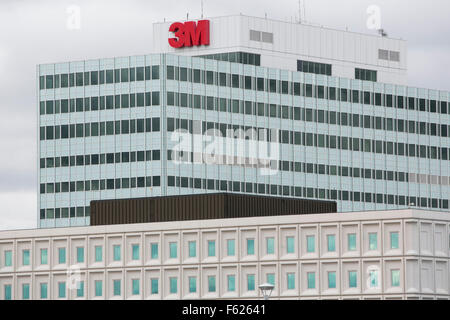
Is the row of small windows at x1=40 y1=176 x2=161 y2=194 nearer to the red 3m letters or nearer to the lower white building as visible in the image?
the red 3m letters

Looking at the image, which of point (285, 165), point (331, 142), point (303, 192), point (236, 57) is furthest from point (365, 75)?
point (236, 57)

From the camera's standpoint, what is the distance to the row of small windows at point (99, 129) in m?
171

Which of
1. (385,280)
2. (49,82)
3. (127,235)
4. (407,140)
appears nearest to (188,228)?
(127,235)

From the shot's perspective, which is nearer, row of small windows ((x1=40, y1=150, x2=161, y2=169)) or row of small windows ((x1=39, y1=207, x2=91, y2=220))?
row of small windows ((x1=40, y1=150, x2=161, y2=169))

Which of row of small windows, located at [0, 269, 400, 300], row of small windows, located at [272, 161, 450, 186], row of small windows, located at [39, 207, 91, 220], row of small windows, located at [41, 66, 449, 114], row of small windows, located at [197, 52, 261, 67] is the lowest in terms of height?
row of small windows, located at [0, 269, 400, 300]

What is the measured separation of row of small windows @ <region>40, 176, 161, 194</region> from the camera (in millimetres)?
169750

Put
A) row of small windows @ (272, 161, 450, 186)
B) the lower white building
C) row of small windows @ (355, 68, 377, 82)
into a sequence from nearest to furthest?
the lower white building < row of small windows @ (272, 161, 450, 186) < row of small windows @ (355, 68, 377, 82)

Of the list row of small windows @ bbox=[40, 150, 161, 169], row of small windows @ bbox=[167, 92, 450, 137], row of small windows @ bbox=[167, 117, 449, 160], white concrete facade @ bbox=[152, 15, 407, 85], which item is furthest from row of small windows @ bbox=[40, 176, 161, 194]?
white concrete facade @ bbox=[152, 15, 407, 85]

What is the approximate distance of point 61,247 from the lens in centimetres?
12138

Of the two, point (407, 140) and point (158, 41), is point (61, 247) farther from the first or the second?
point (407, 140)

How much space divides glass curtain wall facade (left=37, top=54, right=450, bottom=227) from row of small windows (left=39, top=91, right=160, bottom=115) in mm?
132

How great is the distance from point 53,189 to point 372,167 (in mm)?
45859

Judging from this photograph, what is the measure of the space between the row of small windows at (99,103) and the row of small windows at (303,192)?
10.9 metres

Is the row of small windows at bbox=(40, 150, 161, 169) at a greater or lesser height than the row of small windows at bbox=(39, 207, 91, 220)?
greater
